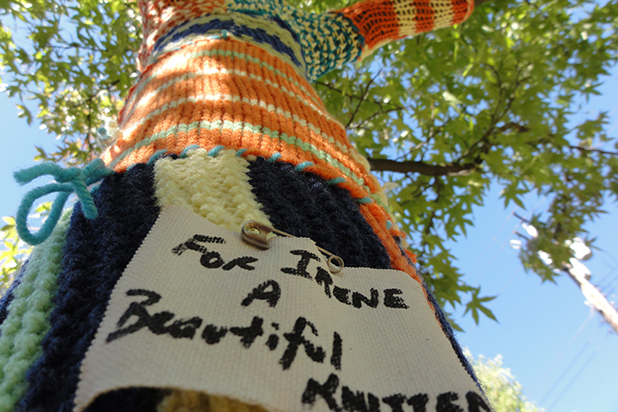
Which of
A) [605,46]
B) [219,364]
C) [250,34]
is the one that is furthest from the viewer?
[605,46]

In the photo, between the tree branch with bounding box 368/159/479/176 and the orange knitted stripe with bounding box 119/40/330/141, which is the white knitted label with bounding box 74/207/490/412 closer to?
the orange knitted stripe with bounding box 119/40/330/141

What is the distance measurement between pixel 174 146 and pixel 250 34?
0.45m

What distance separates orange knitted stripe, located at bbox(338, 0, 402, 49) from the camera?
1.05 m

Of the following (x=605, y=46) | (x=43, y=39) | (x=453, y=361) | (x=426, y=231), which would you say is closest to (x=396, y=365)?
(x=453, y=361)

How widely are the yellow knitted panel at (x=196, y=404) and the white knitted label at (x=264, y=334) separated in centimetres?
4

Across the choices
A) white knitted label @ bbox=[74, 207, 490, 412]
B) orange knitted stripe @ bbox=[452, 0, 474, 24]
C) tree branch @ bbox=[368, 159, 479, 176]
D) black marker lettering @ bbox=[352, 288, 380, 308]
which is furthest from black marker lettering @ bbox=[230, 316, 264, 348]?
tree branch @ bbox=[368, 159, 479, 176]

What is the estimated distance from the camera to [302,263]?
316 millimetres

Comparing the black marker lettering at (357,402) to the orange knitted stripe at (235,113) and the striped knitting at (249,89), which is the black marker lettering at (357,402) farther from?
the orange knitted stripe at (235,113)

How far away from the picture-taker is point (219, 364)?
214mm

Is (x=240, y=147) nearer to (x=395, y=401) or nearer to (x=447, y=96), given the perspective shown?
(x=395, y=401)

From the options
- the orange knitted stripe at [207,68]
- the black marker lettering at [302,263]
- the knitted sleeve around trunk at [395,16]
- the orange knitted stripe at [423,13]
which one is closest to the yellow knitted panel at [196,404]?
the black marker lettering at [302,263]

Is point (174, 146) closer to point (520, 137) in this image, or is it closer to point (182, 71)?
point (182, 71)

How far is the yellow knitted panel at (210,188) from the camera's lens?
0.35 meters

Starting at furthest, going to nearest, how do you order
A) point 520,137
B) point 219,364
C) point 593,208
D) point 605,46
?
1. point 593,208
2. point 605,46
3. point 520,137
4. point 219,364
